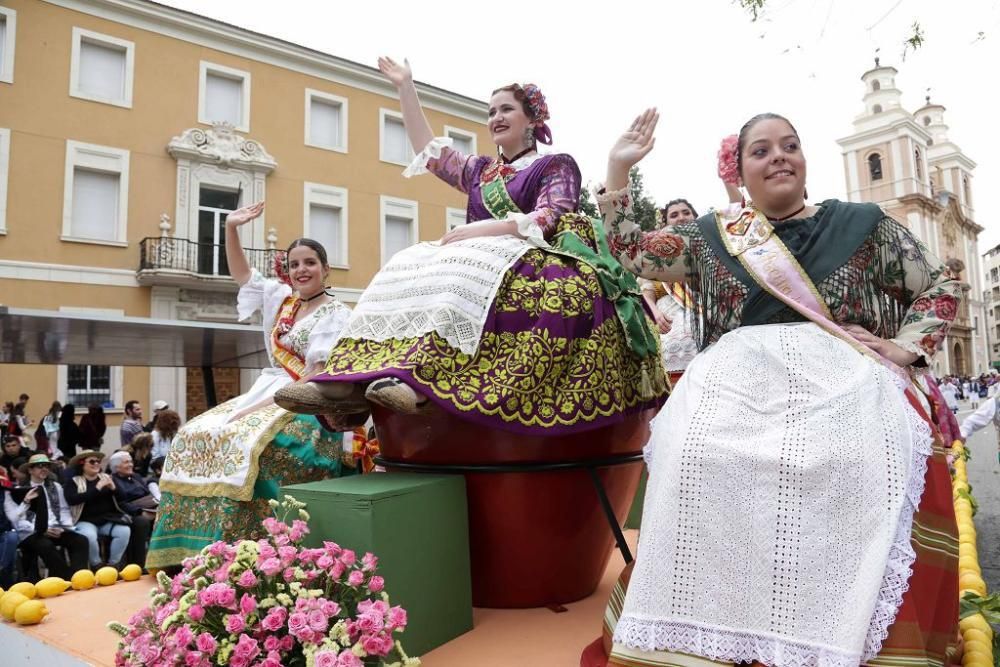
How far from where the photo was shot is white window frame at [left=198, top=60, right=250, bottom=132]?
17.2 metres

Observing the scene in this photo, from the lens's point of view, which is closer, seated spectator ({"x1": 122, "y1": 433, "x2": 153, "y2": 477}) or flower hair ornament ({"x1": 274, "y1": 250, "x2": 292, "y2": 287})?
flower hair ornament ({"x1": 274, "y1": 250, "x2": 292, "y2": 287})

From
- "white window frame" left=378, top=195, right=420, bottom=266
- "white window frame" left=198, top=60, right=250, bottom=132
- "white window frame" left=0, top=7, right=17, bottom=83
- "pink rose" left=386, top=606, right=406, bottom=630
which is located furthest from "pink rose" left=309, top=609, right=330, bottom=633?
"white window frame" left=378, top=195, right=420, bottom=266

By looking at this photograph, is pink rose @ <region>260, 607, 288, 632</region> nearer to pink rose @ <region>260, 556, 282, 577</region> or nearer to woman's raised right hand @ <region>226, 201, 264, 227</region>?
pink rose @ <region>260, 556, 282, 577</region>

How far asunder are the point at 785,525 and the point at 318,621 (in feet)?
3.71

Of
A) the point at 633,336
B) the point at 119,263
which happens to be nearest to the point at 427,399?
the point at 633,336

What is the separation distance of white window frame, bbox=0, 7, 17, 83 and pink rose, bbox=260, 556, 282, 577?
55.8 feet

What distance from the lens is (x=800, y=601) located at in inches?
65.2

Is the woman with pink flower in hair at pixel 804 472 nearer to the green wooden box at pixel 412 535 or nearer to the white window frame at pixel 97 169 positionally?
the green wooden box at pixel 412 535

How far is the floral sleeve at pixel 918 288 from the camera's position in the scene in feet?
6.82

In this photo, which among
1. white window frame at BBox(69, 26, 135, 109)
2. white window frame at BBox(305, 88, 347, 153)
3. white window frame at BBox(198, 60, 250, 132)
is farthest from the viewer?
white window frame at BBox(305, 88, 347, 153)

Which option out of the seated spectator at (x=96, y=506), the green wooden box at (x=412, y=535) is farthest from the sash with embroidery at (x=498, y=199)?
the seated spectator at (x=96, y=506)

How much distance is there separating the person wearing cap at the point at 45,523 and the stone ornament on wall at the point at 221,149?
12315mm

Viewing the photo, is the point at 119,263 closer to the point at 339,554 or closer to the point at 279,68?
the point at 279,68

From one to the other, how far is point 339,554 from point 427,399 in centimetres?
54
